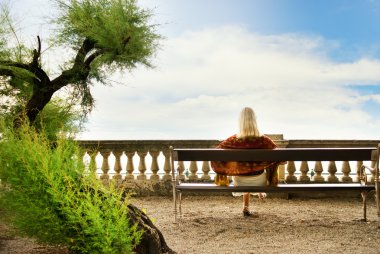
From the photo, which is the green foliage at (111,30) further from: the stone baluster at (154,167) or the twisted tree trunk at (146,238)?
the twisted tree trunk at (146,238)

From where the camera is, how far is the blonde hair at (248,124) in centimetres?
883

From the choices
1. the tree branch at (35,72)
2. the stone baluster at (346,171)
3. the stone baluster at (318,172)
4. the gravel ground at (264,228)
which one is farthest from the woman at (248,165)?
the tree branch at (35,72)

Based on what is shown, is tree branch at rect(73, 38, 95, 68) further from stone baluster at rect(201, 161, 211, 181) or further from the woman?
the woman

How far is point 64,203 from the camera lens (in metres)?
5.28

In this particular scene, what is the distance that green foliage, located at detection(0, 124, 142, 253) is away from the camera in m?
4.76

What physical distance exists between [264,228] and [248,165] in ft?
3.61

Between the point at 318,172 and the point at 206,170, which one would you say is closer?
the point at 318,172

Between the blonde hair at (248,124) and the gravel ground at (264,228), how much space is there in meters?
1.37

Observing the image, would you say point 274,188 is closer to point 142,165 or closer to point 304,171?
point 304,171

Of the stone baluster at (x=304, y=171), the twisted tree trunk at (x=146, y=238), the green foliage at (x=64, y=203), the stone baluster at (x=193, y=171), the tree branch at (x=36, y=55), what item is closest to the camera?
the green foliage at (x=64, y=203)

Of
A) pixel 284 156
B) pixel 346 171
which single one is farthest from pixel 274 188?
pixel 346 171

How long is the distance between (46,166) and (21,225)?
3.48 feet

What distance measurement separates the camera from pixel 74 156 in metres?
5.79

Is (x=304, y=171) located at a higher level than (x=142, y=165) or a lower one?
lower
